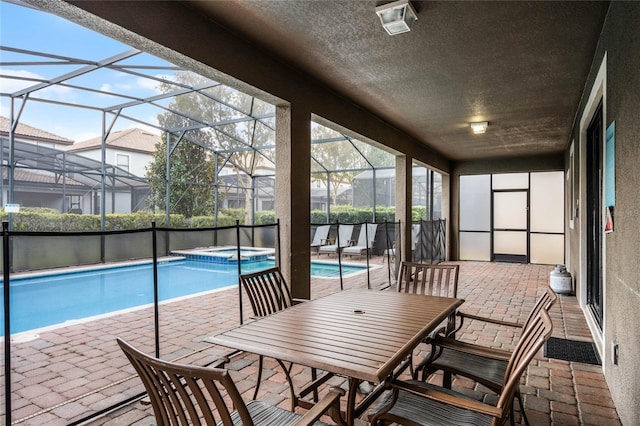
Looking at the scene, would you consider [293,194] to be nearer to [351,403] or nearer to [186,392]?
[351,403]

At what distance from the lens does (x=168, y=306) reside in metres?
5.16

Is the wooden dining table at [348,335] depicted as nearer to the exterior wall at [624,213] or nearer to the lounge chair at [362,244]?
the exterior wall at [624,213]

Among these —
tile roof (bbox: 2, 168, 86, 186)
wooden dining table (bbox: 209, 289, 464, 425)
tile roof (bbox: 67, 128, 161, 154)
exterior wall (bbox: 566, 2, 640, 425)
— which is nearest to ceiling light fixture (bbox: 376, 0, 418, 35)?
exterior wall (bbox: 566, 2, 640, 425)

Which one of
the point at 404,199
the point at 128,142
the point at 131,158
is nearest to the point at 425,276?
the point at 404,199

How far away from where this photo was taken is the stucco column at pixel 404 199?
6980mm

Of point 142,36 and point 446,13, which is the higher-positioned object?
point 446,13

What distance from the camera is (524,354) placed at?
1622mm

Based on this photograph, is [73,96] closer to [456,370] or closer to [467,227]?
[456,370]

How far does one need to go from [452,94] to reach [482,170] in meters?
5.78

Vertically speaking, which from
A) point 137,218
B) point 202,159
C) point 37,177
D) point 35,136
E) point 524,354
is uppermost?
point 35,136

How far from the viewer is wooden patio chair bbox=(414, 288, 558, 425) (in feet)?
6.53

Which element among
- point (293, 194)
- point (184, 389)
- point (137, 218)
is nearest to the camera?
point (184, 389)

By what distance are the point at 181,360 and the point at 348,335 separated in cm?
194

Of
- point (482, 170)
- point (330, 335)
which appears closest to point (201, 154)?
point (482, 170)
